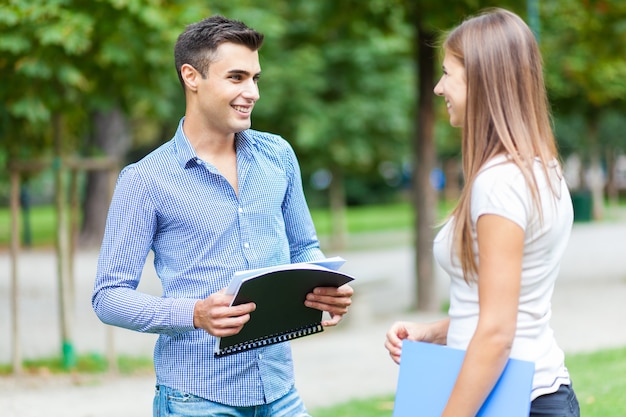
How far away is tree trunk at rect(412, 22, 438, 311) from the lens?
41.1 ft

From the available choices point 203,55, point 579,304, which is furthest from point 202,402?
point 579,304

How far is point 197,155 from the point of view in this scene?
2941 millimetres

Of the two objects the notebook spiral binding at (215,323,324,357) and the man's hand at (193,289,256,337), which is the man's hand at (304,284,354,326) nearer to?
the notebook spiral binding at (215,323,324,357)

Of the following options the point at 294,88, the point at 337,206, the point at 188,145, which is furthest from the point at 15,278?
the point at 337,206

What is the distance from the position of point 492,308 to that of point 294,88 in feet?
64.7

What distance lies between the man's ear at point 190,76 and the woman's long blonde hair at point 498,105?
920 millimetres

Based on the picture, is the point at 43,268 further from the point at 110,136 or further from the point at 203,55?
the point at 203,55

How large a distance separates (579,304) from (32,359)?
6.92 meters

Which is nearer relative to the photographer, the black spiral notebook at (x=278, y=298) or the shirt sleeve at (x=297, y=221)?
the black spiral notebook at (x=278, y=298)

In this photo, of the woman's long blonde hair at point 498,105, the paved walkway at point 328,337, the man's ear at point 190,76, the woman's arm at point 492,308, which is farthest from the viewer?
the paved walkway at point 328,337

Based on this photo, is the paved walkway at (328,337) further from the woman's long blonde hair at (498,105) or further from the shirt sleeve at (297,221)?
the woman's long blonde hair at (498,105)

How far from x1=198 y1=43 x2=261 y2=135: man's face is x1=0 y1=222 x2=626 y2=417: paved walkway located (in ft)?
14.9

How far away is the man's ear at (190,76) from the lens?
2.96 meters

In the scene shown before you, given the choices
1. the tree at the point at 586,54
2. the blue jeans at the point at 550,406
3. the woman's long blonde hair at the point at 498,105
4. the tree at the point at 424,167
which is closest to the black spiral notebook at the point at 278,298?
the woman's long blonde hair at the point at 498,105
